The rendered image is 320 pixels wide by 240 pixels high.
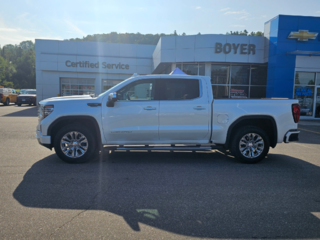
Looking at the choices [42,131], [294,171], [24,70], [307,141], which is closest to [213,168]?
[294,171]

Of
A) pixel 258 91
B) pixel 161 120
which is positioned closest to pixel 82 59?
pixel 258 91

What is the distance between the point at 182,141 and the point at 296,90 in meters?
14.0

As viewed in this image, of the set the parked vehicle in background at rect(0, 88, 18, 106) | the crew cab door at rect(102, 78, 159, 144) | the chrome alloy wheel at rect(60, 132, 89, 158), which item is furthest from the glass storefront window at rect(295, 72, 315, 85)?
the parked vehicle in background at rect(0, 88, 18, 106)

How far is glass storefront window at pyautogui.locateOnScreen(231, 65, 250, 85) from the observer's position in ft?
59.8

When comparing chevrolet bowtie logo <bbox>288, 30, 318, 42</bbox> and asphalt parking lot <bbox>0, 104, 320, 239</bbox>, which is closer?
asphalt parking lot <bbox>0, 104, 320, 239</bbox>

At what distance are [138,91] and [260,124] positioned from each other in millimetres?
3112

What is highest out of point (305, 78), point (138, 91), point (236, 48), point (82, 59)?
point (82, 59)

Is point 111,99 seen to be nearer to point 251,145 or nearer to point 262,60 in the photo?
point 251,145

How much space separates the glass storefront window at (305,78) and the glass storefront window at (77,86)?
1995 cm

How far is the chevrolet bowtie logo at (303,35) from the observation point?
16.0 m

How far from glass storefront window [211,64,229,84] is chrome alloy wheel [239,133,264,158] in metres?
12.5

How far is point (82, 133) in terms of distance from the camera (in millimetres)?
5820

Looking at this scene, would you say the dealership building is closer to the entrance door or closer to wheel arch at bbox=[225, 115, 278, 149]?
the entrance door

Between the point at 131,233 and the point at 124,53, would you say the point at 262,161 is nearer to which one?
the point at 131,233
